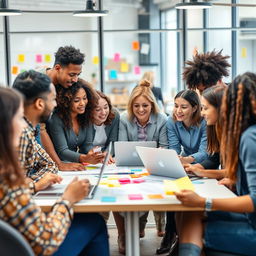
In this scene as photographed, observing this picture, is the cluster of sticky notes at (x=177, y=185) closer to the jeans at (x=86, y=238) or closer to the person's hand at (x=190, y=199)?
the person's hand at (x=190, y=199)

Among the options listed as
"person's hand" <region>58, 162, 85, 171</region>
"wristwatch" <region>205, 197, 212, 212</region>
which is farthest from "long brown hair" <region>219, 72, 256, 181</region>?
"person's hand" <region>58, 162, 85, 171</region>

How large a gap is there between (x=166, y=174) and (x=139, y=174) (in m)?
0.21

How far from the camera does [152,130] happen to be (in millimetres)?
3787

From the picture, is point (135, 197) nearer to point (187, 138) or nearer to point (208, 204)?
point (208, 204)

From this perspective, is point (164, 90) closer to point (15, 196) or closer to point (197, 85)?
point (197, 85)

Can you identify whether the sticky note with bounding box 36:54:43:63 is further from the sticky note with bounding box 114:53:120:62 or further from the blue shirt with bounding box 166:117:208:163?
the blue shirt with bounding box 166:117:208:163

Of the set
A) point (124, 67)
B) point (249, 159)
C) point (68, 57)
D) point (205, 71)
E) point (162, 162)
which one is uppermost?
point (124, 67)

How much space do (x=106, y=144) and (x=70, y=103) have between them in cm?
47

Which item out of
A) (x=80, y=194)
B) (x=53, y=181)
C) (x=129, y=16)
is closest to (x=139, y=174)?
(x=53, y=181)

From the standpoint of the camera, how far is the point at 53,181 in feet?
8.86

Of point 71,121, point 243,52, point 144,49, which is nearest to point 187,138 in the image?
point 71,121

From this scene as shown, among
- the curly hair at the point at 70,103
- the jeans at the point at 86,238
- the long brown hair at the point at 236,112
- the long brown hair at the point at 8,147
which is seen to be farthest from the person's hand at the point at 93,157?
the long brown hair at the point at 8,147

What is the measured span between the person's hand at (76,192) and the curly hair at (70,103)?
1.33m

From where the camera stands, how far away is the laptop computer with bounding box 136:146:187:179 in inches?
109
